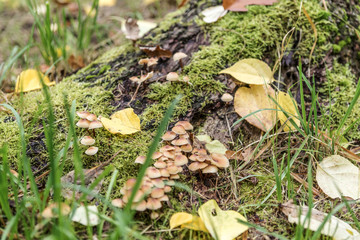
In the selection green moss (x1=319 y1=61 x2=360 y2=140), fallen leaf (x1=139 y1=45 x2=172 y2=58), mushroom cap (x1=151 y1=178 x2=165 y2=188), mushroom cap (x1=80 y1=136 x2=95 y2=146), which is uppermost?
fallen leaf (x1=139 y1=45 x2=172 y2=58)

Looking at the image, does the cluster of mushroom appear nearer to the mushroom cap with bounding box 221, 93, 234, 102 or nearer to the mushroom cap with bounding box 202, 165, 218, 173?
the mushroom cap with bounding box 202, 165, 218, 173

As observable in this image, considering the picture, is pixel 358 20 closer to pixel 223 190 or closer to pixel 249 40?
pixel 249 40

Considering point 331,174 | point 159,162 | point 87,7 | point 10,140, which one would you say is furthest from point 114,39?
point 331,174

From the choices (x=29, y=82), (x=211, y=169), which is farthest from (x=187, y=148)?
(x=29, y=82)

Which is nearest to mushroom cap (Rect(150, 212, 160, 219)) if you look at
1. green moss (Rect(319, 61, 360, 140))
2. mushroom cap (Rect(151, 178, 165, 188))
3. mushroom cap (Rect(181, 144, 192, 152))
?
mushroom cap (Rect(151, 178, 165, 188))

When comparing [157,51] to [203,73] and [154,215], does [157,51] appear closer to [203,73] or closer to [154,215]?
[203,73]
